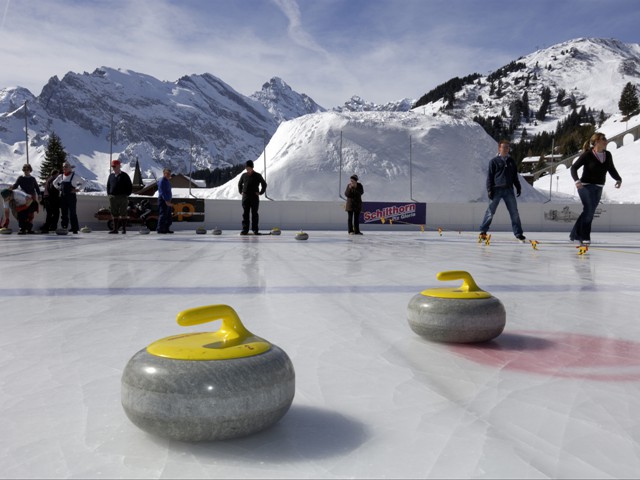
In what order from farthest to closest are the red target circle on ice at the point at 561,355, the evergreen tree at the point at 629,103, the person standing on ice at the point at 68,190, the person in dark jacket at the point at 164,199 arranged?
the evergreen tree at the point at 629,103 < the person in dark jacket at the point at 164,199 < the person standing on ice at the point at 68,190 < the red target circle on ice at the point at 561,355

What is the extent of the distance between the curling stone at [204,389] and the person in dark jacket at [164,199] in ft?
33.9

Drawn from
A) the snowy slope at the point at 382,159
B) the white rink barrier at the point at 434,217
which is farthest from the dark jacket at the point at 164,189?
the snowy slope at the point at 382,159

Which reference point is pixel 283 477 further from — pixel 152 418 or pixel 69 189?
pixel 69 189

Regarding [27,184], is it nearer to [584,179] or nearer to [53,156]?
[584,179]

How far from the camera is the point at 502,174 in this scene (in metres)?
8.73

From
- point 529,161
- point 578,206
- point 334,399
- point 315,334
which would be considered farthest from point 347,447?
point 529,161

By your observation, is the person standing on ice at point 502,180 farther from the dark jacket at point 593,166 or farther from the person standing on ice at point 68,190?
the person standing on ice at point 68,190

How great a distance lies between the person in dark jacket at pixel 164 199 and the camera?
1177 cm

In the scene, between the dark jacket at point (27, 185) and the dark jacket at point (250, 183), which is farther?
the dark jacket at point (27, 185)

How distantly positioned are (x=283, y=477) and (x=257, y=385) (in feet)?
0.72

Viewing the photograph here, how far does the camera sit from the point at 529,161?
115 metres

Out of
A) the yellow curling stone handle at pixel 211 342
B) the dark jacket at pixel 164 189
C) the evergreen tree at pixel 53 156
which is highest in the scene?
the evergreen tree at pixel 53 156

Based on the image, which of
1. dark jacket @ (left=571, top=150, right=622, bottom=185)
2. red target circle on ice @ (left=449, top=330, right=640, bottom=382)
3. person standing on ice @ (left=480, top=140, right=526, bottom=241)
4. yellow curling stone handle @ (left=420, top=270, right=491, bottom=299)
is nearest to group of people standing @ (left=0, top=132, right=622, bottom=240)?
person standing on ice @ (left=480, top=140, right=526, bottom=241)

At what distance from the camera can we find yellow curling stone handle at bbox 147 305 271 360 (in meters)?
1.28
